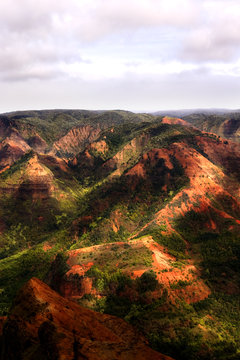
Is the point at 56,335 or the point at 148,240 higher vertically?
the point at 56,335

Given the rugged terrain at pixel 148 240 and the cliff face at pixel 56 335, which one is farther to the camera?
the rugged terrain at pixel 148 240

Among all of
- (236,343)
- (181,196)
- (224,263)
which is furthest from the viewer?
(181,196)

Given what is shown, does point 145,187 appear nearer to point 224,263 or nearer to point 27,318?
point 224,263

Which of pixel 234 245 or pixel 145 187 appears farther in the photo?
pixel 145 187

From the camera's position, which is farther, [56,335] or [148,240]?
[148,240]

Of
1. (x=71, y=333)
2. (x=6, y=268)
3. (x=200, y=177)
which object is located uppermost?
(x=200, y=177)

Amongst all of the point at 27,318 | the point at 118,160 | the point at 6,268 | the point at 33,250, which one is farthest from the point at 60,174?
the point at 27,318
